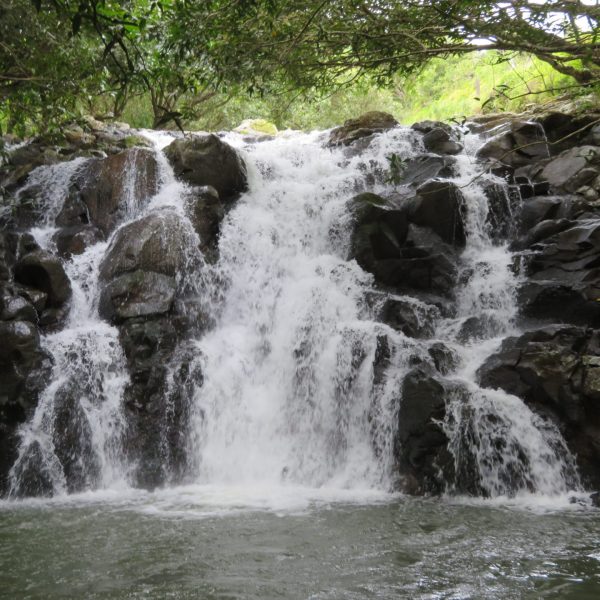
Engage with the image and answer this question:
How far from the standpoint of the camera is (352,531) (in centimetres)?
649

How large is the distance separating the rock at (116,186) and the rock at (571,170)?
8691mm

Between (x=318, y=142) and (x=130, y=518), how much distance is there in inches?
507

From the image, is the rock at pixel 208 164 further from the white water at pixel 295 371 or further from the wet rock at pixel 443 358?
the wet rock at pixel 443 358

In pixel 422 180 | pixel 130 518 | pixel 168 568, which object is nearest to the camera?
pixel 168 568

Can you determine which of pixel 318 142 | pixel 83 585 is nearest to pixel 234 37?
pixel 83 585

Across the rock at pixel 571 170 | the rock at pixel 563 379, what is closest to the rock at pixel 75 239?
the rock at pixel 563 379

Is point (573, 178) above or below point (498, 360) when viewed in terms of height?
above

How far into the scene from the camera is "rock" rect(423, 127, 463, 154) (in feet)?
51.6

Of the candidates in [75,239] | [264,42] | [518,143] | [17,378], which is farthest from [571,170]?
[17,378]

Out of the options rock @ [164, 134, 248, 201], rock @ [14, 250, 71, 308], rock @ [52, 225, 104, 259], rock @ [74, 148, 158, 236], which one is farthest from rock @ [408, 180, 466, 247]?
rock @ [14, 250, 71, 308]

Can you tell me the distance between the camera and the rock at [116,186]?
13672 mm

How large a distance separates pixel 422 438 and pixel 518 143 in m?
9.26

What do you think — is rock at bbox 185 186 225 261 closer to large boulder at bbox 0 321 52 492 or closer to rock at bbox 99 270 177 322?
rock at bbox 99 270 177 322

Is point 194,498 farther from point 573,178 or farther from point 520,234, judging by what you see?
point 573,178
